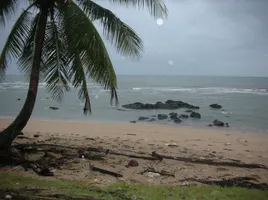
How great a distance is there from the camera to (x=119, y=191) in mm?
3857

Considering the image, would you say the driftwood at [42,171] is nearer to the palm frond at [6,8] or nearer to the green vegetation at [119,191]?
the green vegetation at [119,191]

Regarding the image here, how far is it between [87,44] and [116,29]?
71 cm

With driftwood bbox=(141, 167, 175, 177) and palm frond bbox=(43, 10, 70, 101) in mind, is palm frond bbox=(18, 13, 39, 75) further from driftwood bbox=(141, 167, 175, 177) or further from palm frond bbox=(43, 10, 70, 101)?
driftwood bbox=(141, 167, 175, 177)

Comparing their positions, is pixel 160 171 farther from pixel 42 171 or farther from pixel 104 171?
pixel 42 171

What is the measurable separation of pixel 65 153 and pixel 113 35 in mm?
3244

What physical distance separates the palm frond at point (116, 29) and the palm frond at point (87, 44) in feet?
0.74

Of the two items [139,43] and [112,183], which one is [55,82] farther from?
[112,183]

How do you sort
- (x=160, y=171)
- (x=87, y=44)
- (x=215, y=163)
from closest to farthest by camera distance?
(x=87, y=44) → (x=160, y=171) → (x=215, y=163)

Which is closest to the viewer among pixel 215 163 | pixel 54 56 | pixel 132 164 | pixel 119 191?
pixel 119 191

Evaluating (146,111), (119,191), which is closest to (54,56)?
(119,191)

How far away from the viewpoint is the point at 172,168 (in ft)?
18.0

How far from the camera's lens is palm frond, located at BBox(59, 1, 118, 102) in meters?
4.87

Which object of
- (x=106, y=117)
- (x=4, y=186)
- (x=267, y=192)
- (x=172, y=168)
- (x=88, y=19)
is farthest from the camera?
(x=106, y=117)

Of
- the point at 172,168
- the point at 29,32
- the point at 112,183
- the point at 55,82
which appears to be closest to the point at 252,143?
the point at 172,168
